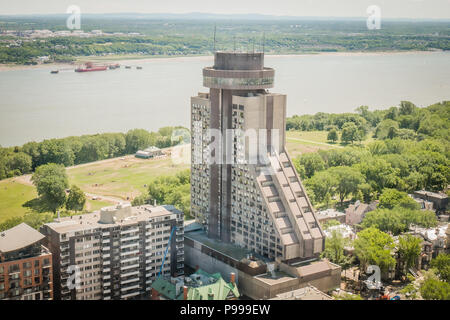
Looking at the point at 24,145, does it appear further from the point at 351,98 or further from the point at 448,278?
the point at 351,98

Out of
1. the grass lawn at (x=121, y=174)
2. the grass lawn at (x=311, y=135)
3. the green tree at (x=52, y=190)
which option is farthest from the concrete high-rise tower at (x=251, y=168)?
the grass lawn at (x=311, y=135)

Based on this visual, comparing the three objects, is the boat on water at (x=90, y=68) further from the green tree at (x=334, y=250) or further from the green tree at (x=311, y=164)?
the green tree at (x=334, y=250)

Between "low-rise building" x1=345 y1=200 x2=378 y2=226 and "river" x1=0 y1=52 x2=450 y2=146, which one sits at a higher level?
"river" x1=0 y1=52 x2=450 y2=146

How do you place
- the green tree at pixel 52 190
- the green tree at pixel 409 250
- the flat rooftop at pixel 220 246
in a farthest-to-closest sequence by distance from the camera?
the green tree at pixel 52 190, the green tree at pixel 409 250, the flat rooftop at pixel 220 246

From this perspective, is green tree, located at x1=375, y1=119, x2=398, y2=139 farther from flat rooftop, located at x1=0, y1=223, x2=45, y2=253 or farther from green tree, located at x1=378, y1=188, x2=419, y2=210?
flat rooftop, located at x1=0, y1=223, x2=45, y2=253

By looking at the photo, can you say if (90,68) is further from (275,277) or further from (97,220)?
(275,277)

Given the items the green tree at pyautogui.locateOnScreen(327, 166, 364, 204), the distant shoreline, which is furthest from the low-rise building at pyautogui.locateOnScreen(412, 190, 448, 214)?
the distant shoreline

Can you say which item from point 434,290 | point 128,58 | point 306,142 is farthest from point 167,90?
point 434,290
